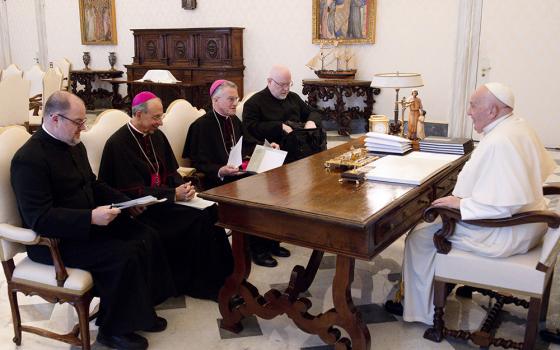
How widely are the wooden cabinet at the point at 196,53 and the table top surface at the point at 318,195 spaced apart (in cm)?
667

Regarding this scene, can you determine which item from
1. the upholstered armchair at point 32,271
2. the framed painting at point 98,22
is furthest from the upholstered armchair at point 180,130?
the framed painting at point 98,22

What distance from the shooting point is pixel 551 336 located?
2758mm

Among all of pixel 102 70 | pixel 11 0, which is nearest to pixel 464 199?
pixel 102 70

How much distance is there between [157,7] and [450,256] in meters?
9.30

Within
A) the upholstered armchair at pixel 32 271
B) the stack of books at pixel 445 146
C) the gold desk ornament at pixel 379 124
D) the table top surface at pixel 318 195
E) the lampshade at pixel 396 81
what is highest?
the lampshade at pixel 396 81

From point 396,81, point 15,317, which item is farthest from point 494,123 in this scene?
point 15,317

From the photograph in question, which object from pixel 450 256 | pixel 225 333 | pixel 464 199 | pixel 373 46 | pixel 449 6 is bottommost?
pixel 225 333

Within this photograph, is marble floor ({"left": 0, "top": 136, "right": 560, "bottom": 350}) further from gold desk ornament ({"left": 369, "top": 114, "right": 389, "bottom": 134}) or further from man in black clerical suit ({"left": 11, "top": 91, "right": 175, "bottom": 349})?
gold desk ornament ({"left": 369, "top": 114, "right": 389, "bottom": 134})

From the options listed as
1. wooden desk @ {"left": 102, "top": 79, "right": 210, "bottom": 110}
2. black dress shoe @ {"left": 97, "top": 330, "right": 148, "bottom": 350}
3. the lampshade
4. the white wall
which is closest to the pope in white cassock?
black dress shoe @ {"left": 97, "top": 330, "right": 148, "bottom": 350}

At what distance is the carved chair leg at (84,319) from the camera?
100 inches

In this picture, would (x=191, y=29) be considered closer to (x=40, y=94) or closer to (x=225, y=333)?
(x=40, y=94)

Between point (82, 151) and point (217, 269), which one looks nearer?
point (82, 151)

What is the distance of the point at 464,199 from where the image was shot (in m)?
2.59

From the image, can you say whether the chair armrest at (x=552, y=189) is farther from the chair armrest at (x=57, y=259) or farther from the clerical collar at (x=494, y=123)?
the chair armrest at (x=57, y=259)
